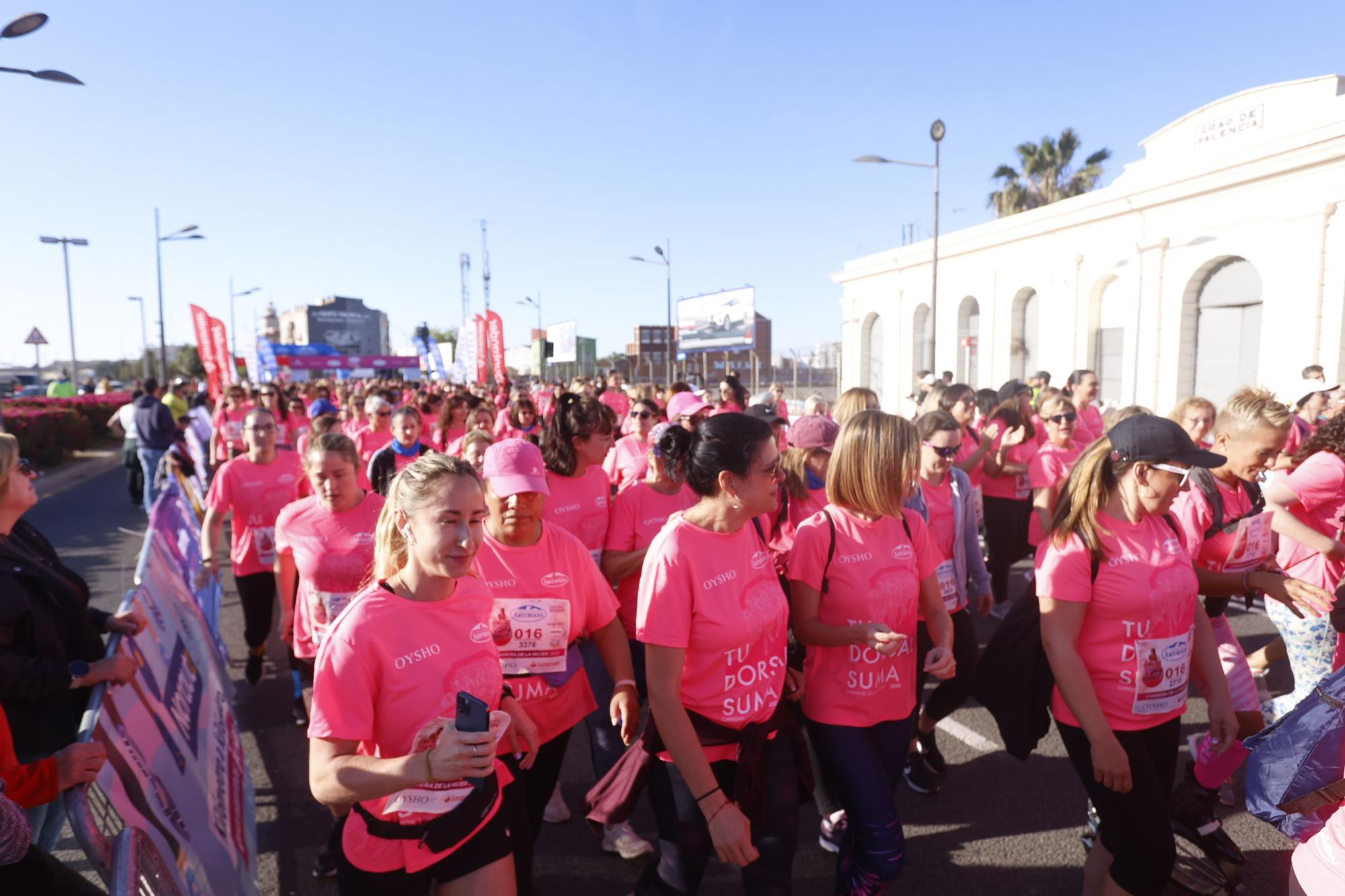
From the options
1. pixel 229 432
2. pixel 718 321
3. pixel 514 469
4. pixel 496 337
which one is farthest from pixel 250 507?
pixel 718 321

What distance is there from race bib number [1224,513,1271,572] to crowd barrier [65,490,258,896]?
4304mm

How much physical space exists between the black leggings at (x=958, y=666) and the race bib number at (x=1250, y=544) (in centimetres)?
117

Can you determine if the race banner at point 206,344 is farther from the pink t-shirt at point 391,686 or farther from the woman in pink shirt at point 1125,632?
the woman in pink shirt at point 1125,632

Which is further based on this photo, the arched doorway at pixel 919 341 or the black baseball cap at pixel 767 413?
the arched doorway at pixel 919 341

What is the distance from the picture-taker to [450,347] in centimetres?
3584

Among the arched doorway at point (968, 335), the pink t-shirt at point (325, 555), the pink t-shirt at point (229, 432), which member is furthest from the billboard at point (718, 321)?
the pink t-shirt at point (325, 555)

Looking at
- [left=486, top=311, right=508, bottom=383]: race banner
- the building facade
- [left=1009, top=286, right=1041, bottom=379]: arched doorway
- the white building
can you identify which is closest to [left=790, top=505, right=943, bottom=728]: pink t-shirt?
the white building

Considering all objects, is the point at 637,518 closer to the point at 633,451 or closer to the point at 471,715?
the point at 633,451

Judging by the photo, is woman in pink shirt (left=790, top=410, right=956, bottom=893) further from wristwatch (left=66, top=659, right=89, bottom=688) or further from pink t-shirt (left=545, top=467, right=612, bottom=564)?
wristwatch (left=66, top=659, right=89, bottom=688)

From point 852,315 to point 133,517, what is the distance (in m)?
28.8

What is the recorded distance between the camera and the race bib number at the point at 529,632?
2846 millimetres

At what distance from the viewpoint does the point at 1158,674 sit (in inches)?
104

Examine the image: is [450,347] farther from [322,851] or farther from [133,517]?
[322,851]

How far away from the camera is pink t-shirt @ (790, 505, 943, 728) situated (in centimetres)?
273
